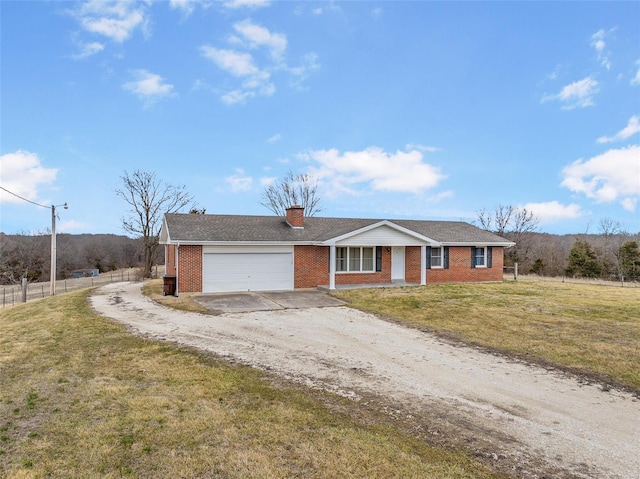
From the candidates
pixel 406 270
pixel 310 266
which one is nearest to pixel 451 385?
pixel 310 266

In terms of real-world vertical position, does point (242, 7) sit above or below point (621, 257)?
above

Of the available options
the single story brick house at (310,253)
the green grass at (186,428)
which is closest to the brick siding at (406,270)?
the single story brick house at (310,253)

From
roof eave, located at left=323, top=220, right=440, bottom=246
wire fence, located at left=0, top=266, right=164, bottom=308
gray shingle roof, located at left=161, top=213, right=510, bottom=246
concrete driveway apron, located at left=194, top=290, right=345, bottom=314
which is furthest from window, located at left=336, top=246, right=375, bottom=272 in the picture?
wire fence, located at left=0, top=266, right=164, bottom=308

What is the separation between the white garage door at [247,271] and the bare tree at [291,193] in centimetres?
2486

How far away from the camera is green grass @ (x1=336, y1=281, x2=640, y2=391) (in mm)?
7699

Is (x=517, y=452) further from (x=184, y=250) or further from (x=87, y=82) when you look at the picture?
(x=87, y=82)

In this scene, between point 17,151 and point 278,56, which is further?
point 17,151

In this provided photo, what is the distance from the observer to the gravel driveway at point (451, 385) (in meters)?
4.24

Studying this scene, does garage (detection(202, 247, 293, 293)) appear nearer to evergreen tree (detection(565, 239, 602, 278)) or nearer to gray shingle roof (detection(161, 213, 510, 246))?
gray shingle roof (detection(161, 213, 510, 246))

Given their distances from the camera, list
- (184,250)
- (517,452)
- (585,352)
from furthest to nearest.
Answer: (184,250), (585,352), (517,452)

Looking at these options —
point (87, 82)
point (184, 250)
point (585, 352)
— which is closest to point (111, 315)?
point (184, 250)

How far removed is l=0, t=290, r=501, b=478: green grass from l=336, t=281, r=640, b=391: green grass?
4.97m

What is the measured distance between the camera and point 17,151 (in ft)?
70.1

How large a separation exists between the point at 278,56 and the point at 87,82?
882 centimetres
